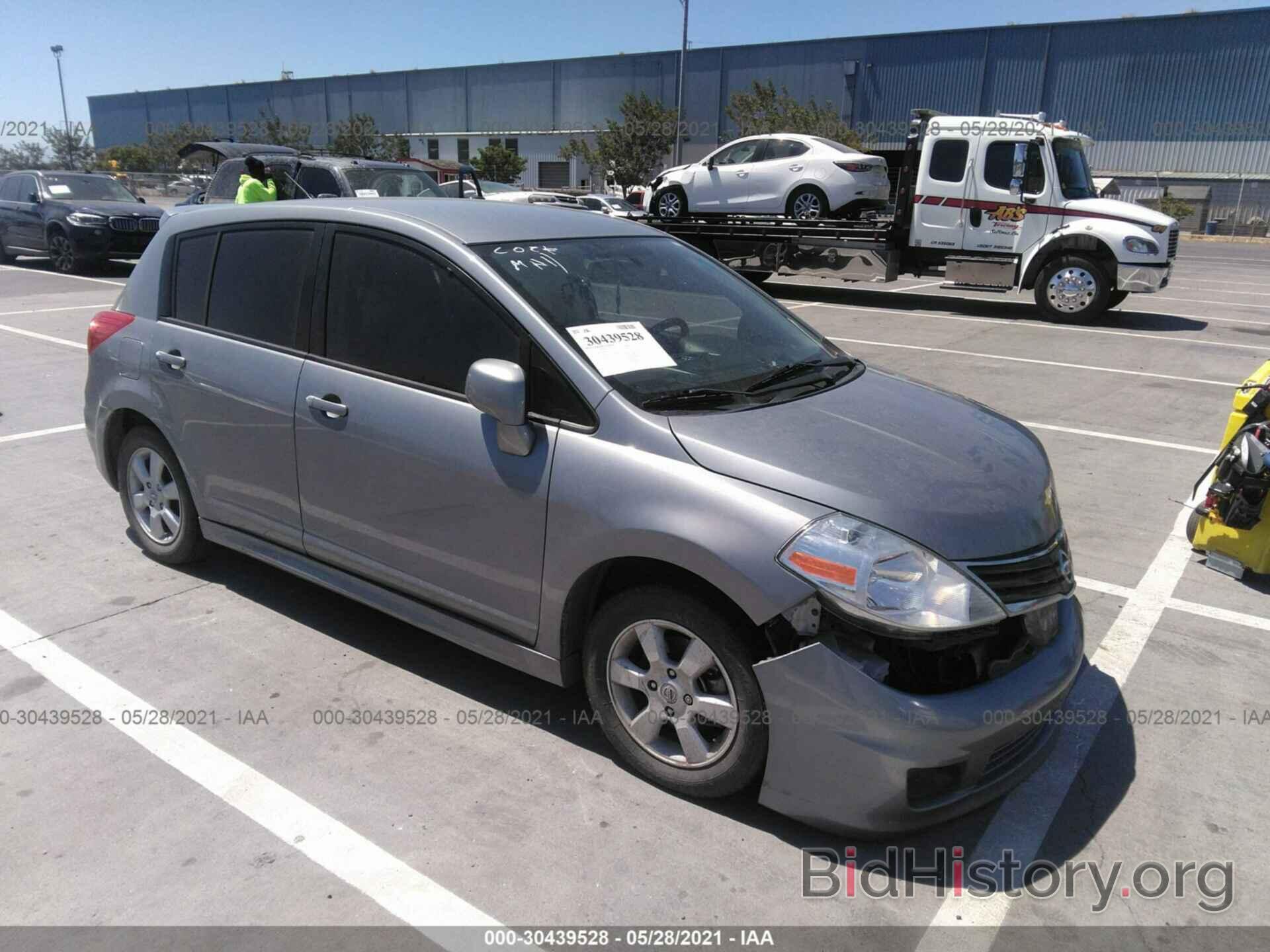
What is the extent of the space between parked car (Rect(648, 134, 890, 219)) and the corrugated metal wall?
34.0 meters

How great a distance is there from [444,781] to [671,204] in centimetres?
1610

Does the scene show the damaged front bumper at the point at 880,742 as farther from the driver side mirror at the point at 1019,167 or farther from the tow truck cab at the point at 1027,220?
the driver side mirror at the point at 1019,167

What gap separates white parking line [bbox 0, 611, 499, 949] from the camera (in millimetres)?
2545

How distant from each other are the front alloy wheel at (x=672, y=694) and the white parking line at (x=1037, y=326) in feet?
39.2

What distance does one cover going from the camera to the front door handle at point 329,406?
140 inches

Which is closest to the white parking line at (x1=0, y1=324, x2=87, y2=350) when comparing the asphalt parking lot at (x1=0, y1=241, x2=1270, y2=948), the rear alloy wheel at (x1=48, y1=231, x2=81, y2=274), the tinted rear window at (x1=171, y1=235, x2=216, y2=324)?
the rear alloy wheel at (x1=48, y1=231, x2=81, y2=274)

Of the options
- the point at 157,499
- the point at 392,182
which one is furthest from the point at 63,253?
the point at 157,499

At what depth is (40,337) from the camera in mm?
11031

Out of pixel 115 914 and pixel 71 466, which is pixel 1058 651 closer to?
pixel 115 914

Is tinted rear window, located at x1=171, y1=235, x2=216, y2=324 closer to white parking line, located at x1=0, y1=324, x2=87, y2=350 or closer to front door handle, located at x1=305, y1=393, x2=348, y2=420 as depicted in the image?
front door handle, located at x1=305, y1=393, x2=348, y2=420

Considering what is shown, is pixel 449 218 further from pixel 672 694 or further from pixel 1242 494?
pixel 1242 494

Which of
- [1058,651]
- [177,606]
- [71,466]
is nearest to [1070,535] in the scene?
[1058,651]

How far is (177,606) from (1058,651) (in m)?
3.66

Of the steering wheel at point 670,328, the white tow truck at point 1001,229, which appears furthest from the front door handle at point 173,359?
the white tow truck at point 1001,229
